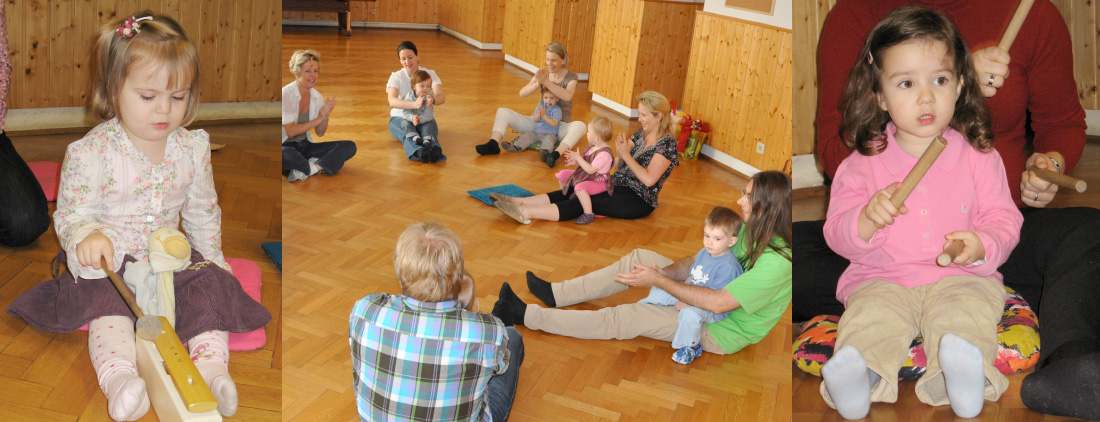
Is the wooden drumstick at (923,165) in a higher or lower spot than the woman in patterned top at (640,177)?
higher

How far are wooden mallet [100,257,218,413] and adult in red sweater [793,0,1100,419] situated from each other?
1.31 m

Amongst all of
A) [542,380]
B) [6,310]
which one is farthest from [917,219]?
[6,310]

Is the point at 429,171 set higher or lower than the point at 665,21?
lower

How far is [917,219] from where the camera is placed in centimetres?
82

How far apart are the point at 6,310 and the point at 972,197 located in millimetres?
2958

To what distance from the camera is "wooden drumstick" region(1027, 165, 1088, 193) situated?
0.81 metres

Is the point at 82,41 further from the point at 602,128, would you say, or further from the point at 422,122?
the point at 602,128

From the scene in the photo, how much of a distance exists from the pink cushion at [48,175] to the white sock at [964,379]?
4.23 m

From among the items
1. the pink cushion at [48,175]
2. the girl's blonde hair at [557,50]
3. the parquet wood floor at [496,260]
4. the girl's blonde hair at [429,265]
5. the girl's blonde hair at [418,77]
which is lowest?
the parquet wood floor at [496,260]

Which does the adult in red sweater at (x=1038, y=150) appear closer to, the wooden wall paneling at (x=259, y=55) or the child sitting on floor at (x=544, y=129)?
the child sitting on floor at (x=544, y=129)

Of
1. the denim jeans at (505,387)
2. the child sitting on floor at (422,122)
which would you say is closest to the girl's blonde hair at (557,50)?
the child sitting on floor at (422,122)

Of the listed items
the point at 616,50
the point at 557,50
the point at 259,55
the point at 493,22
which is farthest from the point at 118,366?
the point at 493,22

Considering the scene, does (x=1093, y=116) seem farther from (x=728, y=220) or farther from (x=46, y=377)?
(x=46, y=377)

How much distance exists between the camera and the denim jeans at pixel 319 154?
16.9ft
